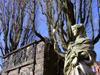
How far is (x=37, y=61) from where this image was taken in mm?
6305

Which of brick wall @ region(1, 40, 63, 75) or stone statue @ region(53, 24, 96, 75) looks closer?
stone statue @ region(53, 24, 96, 75)

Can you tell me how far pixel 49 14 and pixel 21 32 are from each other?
4.81 metres

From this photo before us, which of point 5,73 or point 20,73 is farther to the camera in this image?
point 5,73

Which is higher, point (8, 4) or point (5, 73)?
point (8, 4)

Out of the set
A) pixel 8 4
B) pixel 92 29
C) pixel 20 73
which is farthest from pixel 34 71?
pixel 8 4

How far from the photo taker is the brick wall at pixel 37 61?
20.1 ft

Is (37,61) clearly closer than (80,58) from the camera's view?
No

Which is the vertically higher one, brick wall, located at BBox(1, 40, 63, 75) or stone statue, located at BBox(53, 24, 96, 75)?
brick wall, located at BBox(1, 40, 63, 75)

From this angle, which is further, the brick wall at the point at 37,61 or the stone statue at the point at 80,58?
the brick wall at the point at 37,61

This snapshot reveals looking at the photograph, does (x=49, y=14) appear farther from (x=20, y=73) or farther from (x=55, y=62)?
(x=20, y=73)

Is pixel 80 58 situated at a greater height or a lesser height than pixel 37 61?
lesser

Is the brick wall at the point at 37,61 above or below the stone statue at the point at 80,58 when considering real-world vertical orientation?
above

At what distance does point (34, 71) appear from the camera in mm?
6191

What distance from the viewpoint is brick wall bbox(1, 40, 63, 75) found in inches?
241
